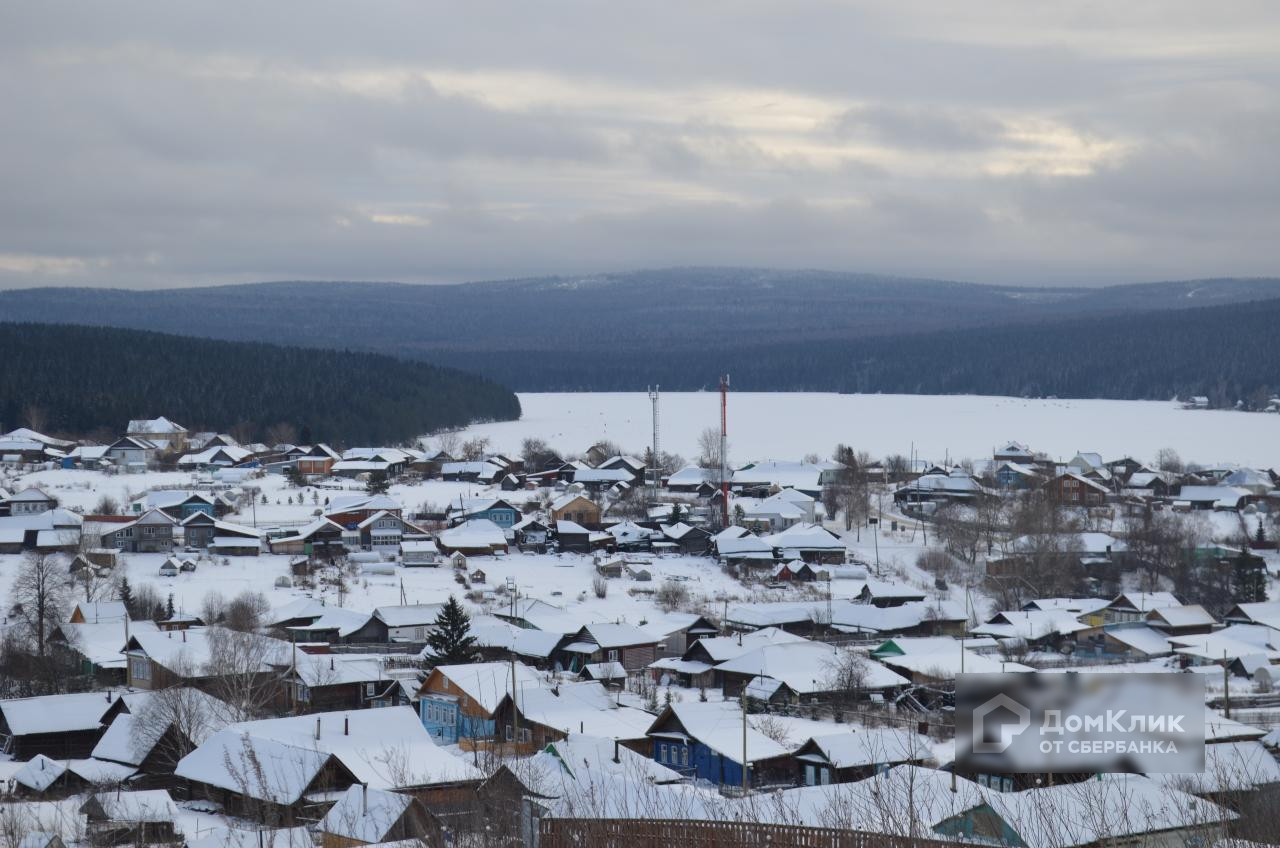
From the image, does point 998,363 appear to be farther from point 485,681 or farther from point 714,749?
point 714,749

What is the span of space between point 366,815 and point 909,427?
53.6 m

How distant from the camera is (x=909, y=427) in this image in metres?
62.1

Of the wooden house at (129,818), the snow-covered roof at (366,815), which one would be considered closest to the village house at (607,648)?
the wooden house at (129,818)

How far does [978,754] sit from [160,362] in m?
59.1

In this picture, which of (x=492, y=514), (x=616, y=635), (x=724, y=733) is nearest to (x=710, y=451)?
(x=492, y=514)

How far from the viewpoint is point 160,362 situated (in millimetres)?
64438

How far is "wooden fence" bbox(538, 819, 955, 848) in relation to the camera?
7133 mm

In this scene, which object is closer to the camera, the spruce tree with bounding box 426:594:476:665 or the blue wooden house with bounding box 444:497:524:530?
the spruce tree with bounding box 426:594:476:665

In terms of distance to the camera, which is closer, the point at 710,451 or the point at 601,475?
the point at 601,475

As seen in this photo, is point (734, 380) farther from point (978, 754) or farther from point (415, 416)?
point (978, 754)

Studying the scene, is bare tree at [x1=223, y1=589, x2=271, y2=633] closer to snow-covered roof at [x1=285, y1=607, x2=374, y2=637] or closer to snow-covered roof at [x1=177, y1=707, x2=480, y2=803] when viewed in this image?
snow-covered roof at [x1=285, y1=607, x2=374, y2=637]

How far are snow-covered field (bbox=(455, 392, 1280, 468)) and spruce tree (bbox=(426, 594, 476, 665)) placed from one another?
29882 millimetres

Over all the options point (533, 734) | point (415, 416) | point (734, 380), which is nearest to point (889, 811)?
point (533, 734)

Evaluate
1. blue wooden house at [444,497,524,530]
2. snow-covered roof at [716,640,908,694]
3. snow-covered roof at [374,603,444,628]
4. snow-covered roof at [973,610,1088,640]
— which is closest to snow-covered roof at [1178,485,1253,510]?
snow-covered roof at [973,610,1088,640]
